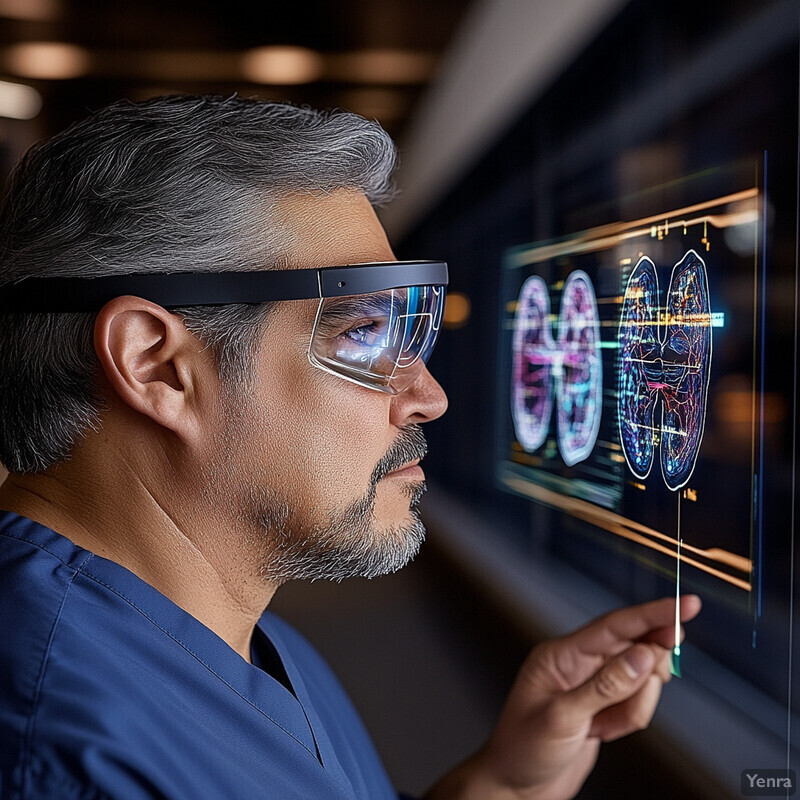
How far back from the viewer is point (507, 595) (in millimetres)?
1599

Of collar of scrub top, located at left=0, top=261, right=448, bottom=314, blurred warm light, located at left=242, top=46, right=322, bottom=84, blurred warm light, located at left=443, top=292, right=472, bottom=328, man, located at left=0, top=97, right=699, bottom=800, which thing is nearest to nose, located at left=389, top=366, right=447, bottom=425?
man, located at left=0, top=97, right=699, bottom=800

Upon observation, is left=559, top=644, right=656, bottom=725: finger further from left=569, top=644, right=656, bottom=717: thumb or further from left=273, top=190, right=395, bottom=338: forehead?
left=273, top=190, right=395, bottom=338: forehead

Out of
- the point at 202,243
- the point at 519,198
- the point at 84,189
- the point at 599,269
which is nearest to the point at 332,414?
the point at 202,243

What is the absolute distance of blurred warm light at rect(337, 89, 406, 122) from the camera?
5.36ft

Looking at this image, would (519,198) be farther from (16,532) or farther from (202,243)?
(16,532)

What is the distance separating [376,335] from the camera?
0.86 metres

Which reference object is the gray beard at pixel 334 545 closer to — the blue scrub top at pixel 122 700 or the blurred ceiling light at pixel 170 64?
the blue scrub top at pixel 122 700

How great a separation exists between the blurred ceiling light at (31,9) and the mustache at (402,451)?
1153mm

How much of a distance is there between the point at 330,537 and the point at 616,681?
1.15 ft

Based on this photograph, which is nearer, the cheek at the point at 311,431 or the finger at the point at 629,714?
the cheek at the point at 311,431

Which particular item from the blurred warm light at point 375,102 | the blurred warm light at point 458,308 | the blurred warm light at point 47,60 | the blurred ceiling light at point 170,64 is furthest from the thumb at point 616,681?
the blurred warm light at point 47,60

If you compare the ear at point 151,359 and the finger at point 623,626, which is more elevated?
the ear at point 151,359

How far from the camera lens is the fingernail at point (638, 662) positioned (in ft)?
2.98

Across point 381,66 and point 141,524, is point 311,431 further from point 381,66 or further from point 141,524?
point 381,66
